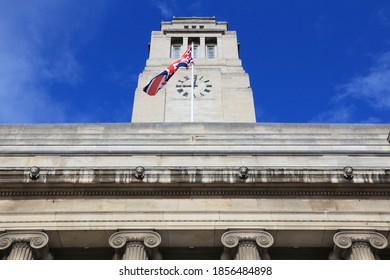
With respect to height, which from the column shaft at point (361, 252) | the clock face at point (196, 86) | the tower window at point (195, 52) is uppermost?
the tower window at point (195, 52)

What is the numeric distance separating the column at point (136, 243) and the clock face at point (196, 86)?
93.9 feet

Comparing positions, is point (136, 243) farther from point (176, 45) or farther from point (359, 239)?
point (176, 45)

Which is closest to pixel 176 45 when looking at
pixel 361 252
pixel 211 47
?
pixel 211 47

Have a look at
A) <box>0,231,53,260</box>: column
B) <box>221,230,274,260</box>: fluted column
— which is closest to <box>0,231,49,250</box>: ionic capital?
<box>0,231,53,260</box>: column

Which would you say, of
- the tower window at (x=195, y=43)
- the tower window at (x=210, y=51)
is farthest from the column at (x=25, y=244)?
the tower window at (x=210, y=51)

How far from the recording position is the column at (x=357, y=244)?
2075cm

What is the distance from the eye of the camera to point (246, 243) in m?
21.0

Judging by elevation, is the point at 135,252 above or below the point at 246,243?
below

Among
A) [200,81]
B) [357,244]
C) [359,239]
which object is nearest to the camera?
[357,244]

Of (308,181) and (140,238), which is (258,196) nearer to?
(308,181)

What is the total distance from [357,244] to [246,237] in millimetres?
4270

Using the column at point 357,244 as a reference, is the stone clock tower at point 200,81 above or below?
above

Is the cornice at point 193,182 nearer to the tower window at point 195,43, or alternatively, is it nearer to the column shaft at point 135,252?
the column shaft at point 135,252

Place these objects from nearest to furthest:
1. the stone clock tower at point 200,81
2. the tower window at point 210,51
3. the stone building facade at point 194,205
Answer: the stone building facade at point 194,205 < the stone clock tower at point 200,81 < the tower window at point 210,51
